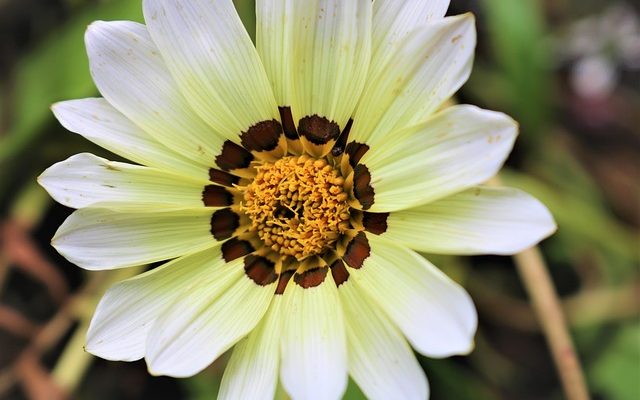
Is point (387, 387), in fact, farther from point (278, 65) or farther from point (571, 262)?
point (571, 262)

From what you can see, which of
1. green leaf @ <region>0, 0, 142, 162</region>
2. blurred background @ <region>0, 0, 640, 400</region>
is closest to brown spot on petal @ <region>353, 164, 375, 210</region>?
blurred background @ <region>0, 0, 640, 400</region>

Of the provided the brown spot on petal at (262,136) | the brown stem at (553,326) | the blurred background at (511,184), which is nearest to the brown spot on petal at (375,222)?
the brown spot on petal at (262,136)

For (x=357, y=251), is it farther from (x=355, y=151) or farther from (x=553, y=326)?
(x=553, y=326)

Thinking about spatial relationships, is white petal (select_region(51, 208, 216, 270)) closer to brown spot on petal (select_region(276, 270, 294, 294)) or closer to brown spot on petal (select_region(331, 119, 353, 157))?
brown spot on petal (select_region(276, 270, 294, 294))

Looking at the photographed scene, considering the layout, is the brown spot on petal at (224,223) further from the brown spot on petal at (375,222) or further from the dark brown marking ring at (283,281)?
the brown spot on petal at (375,222)

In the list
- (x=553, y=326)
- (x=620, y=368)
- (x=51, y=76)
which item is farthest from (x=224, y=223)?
(x=620, y=368)
